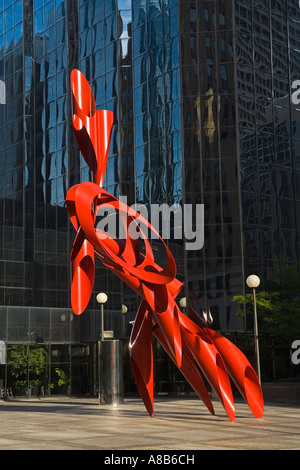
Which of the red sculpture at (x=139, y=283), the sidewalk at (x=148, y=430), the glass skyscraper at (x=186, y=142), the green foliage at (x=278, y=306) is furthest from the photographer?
the glass skyscraper at (x=186, y=142)

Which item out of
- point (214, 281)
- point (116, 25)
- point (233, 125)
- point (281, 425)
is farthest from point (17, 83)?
point (281, 425)

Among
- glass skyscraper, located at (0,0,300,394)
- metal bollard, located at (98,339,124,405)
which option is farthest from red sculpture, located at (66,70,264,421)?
glass skyscraper, located at (0,0,300,394)

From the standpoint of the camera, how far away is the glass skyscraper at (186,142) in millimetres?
37969

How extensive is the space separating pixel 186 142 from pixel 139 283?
63.0 ft

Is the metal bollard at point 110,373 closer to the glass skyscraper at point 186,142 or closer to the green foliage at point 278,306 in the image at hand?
the green foliage at point 278,306

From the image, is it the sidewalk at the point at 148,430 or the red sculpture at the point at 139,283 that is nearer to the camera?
the sidewalk at the point at 148,430

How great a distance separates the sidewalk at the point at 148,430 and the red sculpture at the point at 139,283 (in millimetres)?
1235

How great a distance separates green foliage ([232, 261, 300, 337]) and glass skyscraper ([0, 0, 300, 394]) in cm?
86

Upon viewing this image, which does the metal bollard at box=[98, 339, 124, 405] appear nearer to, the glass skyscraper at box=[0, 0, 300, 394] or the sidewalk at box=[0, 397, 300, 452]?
the sidewalk at box=[0, 397, 300, 452]

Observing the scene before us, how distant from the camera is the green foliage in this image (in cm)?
3369

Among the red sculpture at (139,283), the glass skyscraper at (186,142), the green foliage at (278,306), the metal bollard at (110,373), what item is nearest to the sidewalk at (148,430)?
the red sculpture at (139,283)

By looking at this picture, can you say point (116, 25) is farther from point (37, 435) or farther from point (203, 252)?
point (37, 435)

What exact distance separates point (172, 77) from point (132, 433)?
2608 cm

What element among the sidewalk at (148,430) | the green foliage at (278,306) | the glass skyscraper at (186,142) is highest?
the glass skyscraper at (186,142)
